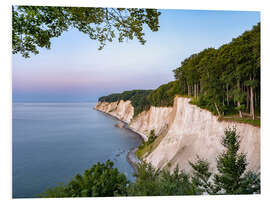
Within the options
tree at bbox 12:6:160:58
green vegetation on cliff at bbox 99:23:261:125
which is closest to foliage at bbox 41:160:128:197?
tree at bbox 12:6:160:58

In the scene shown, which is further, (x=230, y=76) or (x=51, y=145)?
(x=230, y=76)

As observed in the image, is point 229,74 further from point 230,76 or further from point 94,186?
point 94,186

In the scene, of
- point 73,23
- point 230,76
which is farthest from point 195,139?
point 73,23

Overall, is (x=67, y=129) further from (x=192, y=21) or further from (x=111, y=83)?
(x=192, y=21)

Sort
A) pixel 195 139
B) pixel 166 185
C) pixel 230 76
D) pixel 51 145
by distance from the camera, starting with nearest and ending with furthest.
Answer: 1. pixel 166 185
2. pixel 51 145
3. pixel 230 76
4. pixel 195 139

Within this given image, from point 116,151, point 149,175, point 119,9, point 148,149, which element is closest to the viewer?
point 119,9

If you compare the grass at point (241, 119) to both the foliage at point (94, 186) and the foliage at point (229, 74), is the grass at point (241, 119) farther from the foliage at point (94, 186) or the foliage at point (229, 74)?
the foliage at point (94, 186)
